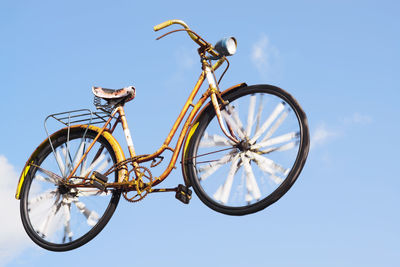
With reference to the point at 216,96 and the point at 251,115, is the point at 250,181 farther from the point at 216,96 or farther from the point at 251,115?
the point at 216,96

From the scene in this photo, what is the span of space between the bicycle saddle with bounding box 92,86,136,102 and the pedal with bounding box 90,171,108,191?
Answer: 1077mm

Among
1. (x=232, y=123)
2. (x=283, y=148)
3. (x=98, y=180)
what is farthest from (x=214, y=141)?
(x=98, y=180)

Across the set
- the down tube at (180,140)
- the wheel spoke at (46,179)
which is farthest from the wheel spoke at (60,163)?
the down tube at (180,140)

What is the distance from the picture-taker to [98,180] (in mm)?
8539

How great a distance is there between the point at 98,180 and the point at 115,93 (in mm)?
1200

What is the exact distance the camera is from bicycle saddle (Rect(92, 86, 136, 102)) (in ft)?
29.7

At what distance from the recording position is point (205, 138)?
8.09 meters

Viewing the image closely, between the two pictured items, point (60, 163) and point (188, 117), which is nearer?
point (188, 117)

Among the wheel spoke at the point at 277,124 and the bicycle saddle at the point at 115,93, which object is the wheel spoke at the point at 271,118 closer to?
the wheel spoke at the point at 277,124

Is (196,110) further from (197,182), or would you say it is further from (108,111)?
(108,111)

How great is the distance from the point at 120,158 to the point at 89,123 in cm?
86

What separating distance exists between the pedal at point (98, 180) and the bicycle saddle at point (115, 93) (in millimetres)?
1077

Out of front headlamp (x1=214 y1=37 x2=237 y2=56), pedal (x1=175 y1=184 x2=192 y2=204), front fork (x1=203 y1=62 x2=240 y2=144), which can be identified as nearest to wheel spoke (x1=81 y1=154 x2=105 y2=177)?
pedal (x1=175 y1=184 x2=192 y2=204)

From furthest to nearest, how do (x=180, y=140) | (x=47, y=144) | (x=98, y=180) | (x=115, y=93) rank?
1. (x=47, y=144)
2. (x=115, y=93)
3. (x=98, y=180)
4. (x=180, y=140)
